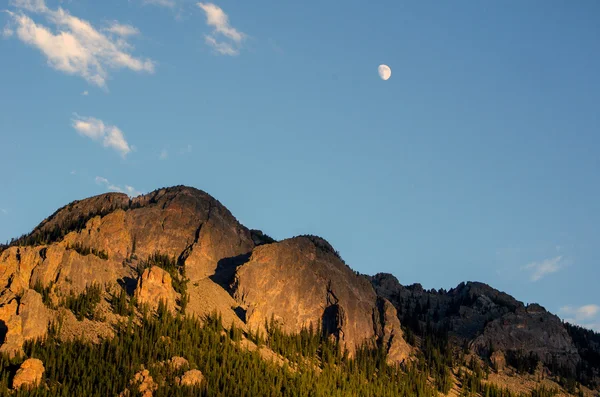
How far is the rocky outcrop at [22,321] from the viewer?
136 metres

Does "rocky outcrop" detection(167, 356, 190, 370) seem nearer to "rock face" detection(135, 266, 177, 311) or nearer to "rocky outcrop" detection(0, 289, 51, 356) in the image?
"rocky outcrop" detection(0, 289, 51, 356)

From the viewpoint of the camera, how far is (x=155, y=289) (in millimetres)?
178750

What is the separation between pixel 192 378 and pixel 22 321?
3682cm

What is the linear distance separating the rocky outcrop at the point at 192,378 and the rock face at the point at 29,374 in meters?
27.7

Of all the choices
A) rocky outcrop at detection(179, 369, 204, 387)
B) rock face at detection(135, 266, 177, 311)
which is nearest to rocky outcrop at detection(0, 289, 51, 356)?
rock face at detection(135, 266, 177, 311)

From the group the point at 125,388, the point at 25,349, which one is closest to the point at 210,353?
the point at 125,388

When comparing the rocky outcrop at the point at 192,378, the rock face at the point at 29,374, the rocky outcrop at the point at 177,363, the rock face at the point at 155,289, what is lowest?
the rock face at the point at 29,374

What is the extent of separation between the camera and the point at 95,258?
182 meters

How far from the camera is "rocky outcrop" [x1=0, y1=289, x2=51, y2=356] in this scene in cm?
13562

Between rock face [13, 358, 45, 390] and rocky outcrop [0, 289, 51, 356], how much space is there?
643 cm

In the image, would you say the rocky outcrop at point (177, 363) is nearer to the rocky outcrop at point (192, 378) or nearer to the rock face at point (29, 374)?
the rocky outcrop at point (192, 378)

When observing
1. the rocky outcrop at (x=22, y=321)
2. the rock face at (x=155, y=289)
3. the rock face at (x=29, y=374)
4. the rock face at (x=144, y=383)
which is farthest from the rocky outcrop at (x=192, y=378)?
the rock face at (x=155, y=289)

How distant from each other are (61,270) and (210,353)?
4408 centimetres

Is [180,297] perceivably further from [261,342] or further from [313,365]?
[313,365]
